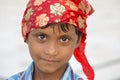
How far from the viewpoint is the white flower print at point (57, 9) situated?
7.79 feet

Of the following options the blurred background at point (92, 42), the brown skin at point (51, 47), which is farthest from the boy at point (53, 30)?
the blurred background at point (92, 42)

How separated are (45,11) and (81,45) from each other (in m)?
0.40

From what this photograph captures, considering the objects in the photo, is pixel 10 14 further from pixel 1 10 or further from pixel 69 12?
pixel 69 12

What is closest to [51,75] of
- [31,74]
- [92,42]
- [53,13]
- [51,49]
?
[31,74]

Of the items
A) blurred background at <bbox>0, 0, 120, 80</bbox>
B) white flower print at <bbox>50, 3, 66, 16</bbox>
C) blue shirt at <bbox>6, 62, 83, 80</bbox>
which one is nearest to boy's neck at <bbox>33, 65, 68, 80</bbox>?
blue shirt at <bbox>6, 62, 83, 80</bbox>

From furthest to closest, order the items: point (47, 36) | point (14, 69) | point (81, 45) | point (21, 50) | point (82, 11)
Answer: point (21, 50), point (14, 69), point (81, 45), point (82, 11), point (47, 36)

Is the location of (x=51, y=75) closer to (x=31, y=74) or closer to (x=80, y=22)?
(x=31, y=74)

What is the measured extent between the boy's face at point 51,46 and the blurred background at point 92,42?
6.72 feet

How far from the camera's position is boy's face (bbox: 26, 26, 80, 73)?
7.61 ft

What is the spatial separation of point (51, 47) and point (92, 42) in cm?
303

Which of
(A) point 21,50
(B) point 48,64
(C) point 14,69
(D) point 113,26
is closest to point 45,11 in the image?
(B) point 48,64

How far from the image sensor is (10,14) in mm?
5910

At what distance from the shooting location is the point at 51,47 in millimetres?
2311

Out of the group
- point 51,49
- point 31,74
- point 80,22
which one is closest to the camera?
point 51,49
